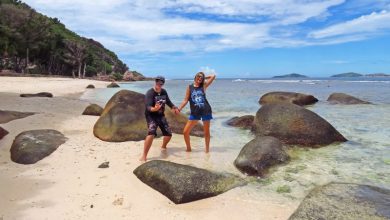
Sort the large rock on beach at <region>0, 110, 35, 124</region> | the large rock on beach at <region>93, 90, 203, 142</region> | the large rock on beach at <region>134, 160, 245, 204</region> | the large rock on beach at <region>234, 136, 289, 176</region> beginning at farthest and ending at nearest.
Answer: the large rock on beach at <region>0, 110, 35, 124</region> → the large rock on beach at <region>93, 90, 203, 142</region> → the large rock on beach at <region>234, 136, 289, 176</region> → the large rock on beach at <region>134, 160, 245, 204</region>

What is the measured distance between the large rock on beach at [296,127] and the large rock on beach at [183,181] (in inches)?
154

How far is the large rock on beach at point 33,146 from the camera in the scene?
279 inches

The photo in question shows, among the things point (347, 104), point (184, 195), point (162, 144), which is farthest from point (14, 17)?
point (184, 195)

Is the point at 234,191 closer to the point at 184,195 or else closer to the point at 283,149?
the point at 184,195

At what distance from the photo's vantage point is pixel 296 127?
9.78 m

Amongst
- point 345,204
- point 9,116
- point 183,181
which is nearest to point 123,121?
point 9,116

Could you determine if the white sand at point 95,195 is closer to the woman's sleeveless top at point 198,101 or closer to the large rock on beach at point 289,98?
the woman's sleeveless top at point 198,101

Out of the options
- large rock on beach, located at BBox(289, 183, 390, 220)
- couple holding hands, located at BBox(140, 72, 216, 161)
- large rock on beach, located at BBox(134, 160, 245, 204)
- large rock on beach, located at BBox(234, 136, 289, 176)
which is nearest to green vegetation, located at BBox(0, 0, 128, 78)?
couple holding hands, located at BBox(140, 72, 216, 161)

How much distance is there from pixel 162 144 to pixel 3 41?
43566 millimetres

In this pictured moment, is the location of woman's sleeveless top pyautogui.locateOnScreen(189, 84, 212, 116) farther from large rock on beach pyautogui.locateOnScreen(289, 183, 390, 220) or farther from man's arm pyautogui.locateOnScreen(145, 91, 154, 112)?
large rock on beach pyautogui.locateOnScreen(289, 183, 390, 220)

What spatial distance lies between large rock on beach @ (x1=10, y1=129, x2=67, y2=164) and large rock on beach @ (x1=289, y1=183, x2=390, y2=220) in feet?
17.3

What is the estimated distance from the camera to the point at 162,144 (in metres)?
8.62

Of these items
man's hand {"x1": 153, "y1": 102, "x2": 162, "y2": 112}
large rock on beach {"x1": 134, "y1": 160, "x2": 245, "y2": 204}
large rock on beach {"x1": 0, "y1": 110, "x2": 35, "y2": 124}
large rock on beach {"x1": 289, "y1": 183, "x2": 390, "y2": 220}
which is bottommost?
large rock on beach {"x1": 134, "y1": 160, "x2": 245, "y2": 204}

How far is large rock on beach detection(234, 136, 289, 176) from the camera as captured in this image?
22.8ft
